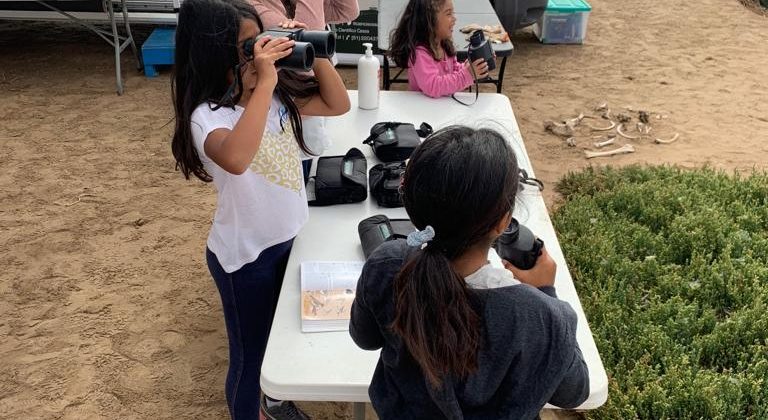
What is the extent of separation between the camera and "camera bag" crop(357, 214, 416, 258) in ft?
6.22

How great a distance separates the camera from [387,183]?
2152 mm

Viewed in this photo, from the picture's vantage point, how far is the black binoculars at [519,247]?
1434 mm

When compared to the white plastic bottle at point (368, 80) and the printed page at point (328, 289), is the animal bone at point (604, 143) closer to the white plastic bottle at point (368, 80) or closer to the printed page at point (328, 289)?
the white plastic bottle at point (368, 80)

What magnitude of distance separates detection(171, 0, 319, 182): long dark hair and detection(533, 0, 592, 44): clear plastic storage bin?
17.7ft

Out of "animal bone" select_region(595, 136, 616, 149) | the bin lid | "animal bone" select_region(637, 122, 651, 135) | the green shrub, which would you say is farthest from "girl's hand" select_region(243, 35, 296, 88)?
the bin lid

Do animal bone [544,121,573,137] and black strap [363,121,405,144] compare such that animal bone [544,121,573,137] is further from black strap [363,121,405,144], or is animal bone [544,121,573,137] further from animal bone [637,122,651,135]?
black strap [363,121,405,144]

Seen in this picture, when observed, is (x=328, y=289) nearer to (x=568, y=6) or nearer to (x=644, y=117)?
(x=644, y=117)

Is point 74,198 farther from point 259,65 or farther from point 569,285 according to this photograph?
point 569,285

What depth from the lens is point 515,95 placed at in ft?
18.0

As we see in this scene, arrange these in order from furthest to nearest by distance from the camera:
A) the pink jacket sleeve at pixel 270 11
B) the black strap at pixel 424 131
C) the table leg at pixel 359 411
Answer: the black strap at pixel 424 131 → the pink jacket sleeve at pixel 270 11 → the table leg at pixel 359 411

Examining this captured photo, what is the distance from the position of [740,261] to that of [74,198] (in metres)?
3.56

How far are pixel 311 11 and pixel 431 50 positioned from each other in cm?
64

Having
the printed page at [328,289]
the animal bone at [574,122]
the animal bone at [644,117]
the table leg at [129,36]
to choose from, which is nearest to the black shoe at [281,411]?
the printed page at [328,289]

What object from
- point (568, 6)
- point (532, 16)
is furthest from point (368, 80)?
point (568, 6)
